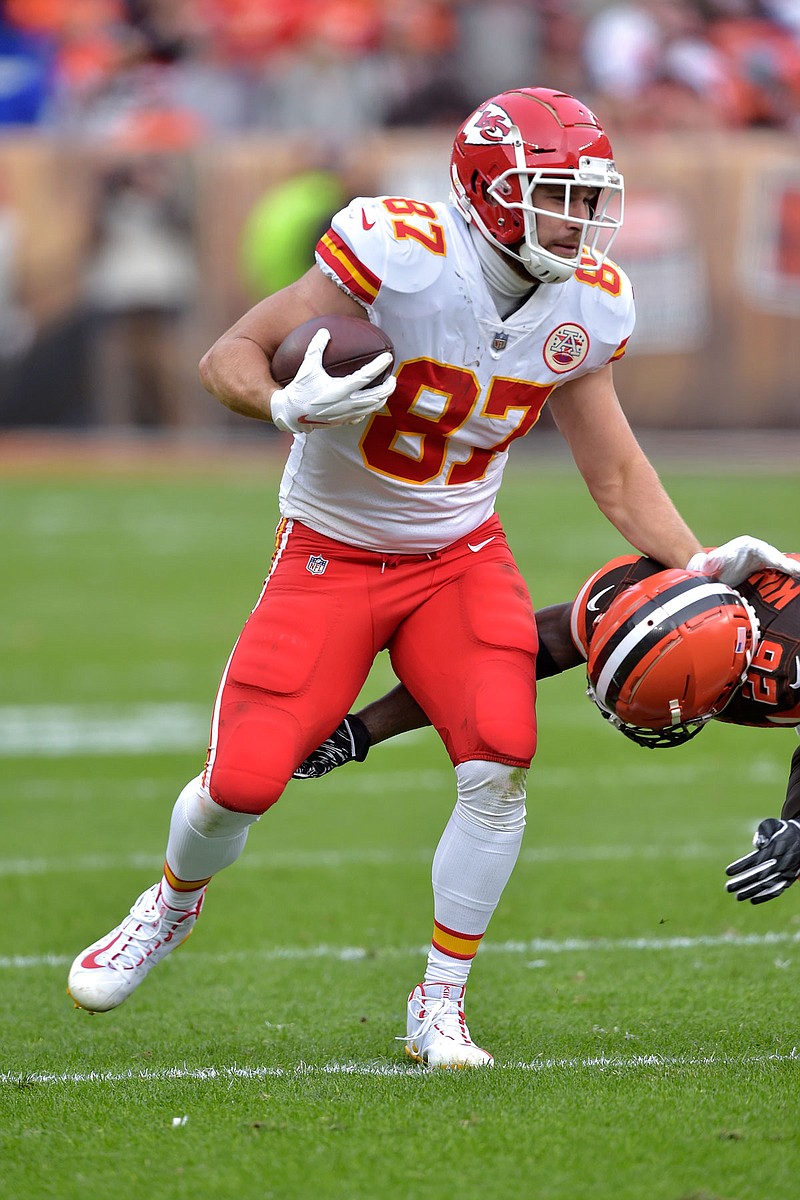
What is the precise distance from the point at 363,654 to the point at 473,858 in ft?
1.59

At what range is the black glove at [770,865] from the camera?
334 centimetres

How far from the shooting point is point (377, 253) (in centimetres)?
339

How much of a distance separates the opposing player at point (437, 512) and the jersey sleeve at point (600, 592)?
0.28 ft

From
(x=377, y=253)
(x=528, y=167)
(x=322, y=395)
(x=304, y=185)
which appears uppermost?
(x=528, y=167)

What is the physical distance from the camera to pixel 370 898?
16.4 feet

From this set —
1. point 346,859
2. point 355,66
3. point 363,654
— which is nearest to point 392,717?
point 363,654

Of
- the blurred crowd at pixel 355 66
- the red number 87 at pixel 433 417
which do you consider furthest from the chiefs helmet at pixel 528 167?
the blurred crowd at pixel 355 66

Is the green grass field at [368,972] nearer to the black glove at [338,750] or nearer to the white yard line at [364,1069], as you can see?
the white yard line at [364,1069]

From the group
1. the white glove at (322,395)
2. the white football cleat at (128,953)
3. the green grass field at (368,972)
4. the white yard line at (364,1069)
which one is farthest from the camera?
the white football cleat at (128,953)

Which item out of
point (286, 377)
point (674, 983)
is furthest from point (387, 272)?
point (674, 983)

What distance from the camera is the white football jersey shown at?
135 inches

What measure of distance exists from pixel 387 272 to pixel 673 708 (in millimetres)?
1041

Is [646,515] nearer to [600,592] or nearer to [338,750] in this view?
[600,592]

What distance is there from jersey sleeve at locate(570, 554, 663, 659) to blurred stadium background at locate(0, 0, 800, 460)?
958cm
